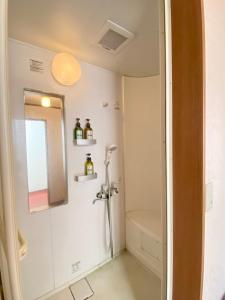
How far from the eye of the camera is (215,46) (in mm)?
773

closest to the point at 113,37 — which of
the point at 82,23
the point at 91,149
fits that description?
the point at 82,23

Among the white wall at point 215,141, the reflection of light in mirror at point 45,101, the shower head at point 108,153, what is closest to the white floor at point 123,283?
the white wall at point 215,141

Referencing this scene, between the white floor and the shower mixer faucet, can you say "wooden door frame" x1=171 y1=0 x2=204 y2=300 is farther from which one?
the shower mixer faucet

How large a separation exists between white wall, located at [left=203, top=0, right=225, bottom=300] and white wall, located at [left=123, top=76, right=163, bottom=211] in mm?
1329

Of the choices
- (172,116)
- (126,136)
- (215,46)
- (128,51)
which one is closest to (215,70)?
(215,46)

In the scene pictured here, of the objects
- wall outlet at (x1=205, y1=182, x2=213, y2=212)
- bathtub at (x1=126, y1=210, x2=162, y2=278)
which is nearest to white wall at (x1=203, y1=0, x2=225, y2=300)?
wall outlet at (x1=205, y1=182, x2=213, y2=212)

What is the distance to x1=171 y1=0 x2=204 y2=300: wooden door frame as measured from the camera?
0.64m

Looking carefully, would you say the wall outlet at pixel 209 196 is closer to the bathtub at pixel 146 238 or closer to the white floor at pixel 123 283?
the bathtub at pixel 146 238

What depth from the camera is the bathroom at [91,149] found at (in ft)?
3.77

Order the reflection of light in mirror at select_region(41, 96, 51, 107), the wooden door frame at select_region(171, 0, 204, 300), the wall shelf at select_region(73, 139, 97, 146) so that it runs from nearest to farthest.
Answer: the wooden door frame at select_region(171, 0, 204, 300)
the reflection of light in mirror at select_region(41, 96, 51, 107)
the wall shelf at select_region(73, 139, 97, 146)

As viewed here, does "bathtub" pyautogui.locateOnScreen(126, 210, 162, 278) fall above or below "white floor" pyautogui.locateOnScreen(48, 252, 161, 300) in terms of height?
above

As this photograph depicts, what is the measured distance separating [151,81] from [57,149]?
1525 millimetres

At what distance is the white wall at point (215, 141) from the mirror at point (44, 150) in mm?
1208

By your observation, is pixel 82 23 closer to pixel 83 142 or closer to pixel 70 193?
pixel 83 142
